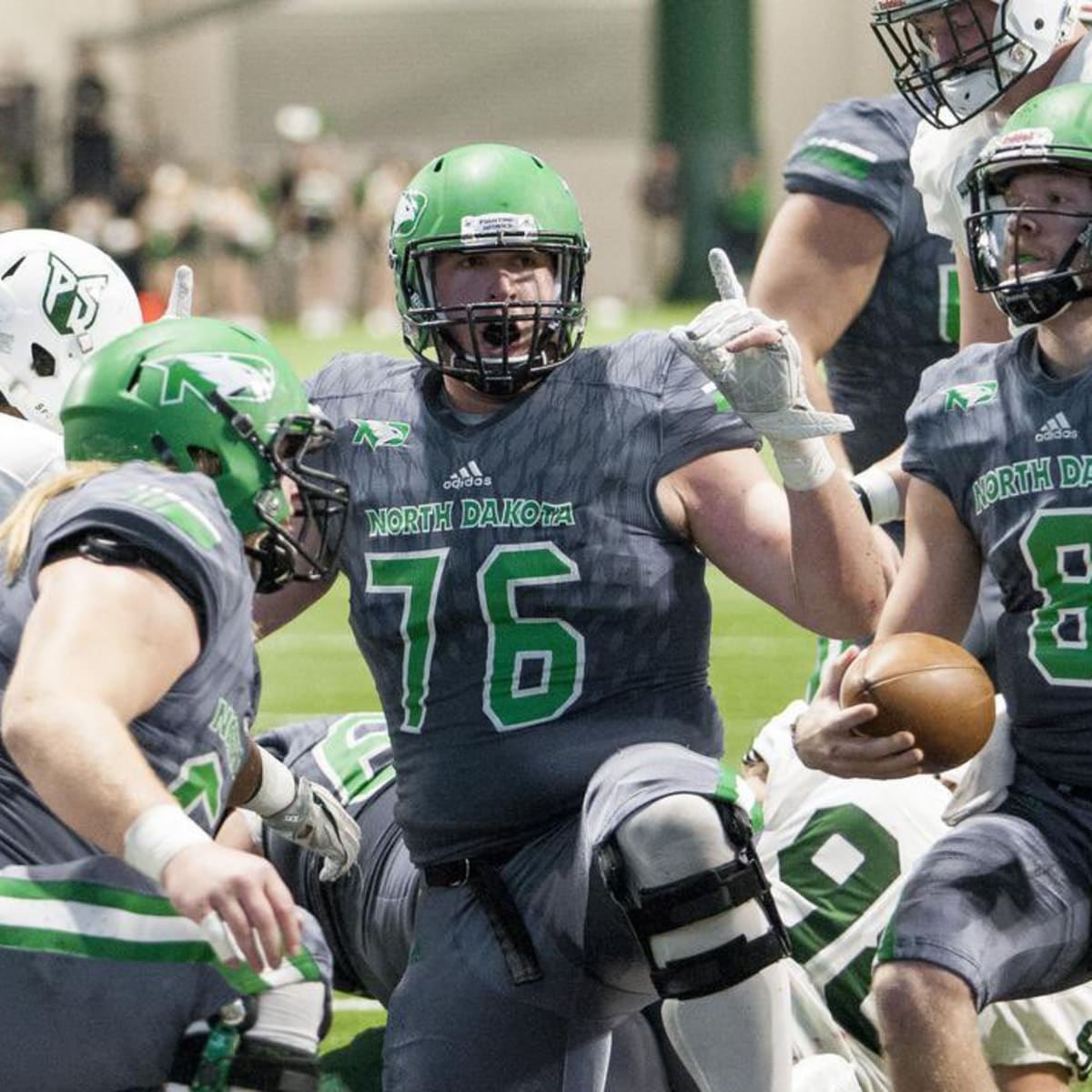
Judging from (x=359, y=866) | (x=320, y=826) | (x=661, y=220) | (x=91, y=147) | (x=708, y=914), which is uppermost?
(x=708, y=914)

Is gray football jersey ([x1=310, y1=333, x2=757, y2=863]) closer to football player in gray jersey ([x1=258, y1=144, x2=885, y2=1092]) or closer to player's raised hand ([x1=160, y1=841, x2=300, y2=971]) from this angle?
football player in gray jersey ([x1=258, y1=144, x2=885, y2=1092])

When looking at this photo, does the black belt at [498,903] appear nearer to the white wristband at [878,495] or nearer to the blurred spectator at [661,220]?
the white wristband at [878,495]

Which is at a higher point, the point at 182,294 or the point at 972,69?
the point at 972,69

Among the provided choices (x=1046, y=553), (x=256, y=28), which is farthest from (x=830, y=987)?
(x=256, y=28)

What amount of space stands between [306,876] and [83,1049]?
132 centimetres

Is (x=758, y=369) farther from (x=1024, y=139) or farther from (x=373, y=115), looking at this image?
(x=373, y=115)

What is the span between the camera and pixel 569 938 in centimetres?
353

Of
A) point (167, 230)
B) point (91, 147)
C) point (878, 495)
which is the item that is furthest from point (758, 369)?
point (91, 147)

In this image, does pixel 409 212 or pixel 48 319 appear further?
pixel 48 319

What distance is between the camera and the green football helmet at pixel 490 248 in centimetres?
377

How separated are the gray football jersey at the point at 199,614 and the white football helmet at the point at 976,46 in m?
2.06

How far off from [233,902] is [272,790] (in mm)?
1248

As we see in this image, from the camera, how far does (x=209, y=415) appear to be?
3.08m

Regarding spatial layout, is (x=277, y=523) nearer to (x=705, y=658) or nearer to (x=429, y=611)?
(x=429, y=611)
